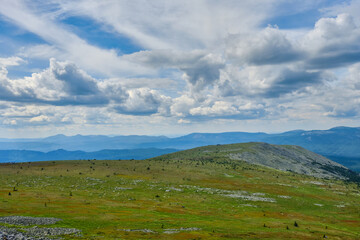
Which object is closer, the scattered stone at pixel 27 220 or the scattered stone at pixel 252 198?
the scattered stone at pixel 27 220

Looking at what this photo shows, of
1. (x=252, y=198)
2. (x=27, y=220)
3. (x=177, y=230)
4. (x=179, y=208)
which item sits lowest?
(x=252, y=198)

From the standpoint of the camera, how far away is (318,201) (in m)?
79.6

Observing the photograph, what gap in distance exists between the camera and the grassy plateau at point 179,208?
125ft

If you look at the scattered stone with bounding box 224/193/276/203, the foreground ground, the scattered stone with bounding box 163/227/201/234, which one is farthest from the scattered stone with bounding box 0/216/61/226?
the scattered stone with bounding box 224/193/276/203

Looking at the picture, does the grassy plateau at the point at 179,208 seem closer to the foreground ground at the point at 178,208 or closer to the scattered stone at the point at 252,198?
the foreground ground at the point at 178,208

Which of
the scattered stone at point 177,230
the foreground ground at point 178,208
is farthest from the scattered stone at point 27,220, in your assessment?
the scattered stone at point 177,230

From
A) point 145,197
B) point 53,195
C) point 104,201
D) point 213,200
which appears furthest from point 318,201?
point 53,195

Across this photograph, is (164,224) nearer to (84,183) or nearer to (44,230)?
(44,230)

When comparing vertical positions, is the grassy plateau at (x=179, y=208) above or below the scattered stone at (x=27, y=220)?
below

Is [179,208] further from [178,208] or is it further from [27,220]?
[27,220]

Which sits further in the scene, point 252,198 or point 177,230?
point 252,198

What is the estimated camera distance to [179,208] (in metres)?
56.2

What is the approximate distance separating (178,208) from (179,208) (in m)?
0.26

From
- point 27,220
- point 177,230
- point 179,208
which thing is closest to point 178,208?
point 179,208
